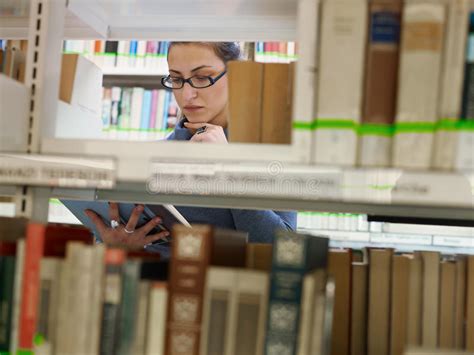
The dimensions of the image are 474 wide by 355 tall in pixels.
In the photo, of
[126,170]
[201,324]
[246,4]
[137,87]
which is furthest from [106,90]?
[201,324]

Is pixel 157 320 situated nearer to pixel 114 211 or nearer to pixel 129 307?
pixel 129 307

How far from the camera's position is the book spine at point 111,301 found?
1046 mm

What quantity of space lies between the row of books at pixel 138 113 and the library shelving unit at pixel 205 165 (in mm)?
1579

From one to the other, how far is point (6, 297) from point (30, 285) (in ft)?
0.28

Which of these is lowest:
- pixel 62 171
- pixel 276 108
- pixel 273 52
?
pixel 62 171

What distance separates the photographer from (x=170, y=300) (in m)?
1.04

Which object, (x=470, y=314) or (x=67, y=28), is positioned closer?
(x=470, y=314)

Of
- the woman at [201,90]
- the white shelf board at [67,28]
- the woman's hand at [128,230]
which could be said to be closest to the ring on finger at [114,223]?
the woman's hand at [128,230]

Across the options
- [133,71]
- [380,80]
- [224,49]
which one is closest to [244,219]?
[224,49]

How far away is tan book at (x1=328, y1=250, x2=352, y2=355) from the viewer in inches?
49.9

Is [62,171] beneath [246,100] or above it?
beneath

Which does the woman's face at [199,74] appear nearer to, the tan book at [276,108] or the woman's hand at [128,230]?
the woman's hand at [128,230]

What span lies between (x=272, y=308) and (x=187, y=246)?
7.4 inches

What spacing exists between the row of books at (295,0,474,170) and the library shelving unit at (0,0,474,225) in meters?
0.03
